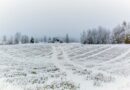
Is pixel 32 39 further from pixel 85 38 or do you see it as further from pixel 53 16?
pixel 85 38

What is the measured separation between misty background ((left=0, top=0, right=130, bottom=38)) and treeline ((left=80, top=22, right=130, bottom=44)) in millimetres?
34

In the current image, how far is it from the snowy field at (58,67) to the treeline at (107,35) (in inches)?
1.8

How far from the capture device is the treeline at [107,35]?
73.2 inches

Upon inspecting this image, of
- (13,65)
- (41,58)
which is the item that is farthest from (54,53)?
(13,65)

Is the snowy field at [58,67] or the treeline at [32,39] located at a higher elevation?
the treeline at [32,39]

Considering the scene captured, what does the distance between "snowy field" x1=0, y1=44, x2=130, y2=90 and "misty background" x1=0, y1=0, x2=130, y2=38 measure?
11 cm

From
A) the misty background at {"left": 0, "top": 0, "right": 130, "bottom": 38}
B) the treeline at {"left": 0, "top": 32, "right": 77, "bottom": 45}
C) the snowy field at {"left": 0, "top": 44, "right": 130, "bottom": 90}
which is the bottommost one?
the snowy field at {"left": 0, "top": 44, "right": 130, "bottom": 90}

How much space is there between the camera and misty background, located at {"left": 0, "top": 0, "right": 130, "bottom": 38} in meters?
1.83

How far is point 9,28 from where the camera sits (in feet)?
6.26

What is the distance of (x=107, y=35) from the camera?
1.91m

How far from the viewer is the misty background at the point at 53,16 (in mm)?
1831

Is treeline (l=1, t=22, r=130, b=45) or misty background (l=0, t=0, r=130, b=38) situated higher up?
misty background (l=0, t=0, r=130, b=38)

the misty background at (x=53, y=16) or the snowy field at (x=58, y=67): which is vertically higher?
the misty background at (x=53, y=16)

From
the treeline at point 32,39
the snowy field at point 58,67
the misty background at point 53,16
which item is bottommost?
the snowy field at point 58,67
